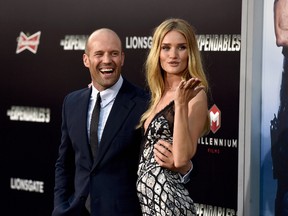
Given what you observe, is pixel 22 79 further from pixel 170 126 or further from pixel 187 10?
pixel 170 126

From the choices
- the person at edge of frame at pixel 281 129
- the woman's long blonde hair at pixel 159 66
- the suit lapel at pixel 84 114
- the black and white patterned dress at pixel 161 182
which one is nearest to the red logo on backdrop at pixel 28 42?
the suit lapel at pixel 84 114

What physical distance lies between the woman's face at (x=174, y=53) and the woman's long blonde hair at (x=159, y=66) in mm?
19

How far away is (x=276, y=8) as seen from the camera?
4.21 meters

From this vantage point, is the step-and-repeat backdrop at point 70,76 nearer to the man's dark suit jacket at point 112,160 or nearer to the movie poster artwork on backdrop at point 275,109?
the movie poster artwork on backdrop at point 275,109

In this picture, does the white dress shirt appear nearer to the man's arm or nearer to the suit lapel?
the suit lapel

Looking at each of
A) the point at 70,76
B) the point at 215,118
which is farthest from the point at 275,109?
the point at 70,76

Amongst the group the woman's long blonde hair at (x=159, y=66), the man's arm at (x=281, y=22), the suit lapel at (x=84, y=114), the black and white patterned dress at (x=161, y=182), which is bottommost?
the black and white patterned dress at (x=161, y=182)

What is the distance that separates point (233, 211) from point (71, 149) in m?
1.21

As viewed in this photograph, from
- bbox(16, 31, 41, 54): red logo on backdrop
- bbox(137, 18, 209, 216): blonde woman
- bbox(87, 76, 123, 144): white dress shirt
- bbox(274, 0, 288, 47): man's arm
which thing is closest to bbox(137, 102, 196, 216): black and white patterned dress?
bbox(137, 18, 209, 216): blonde woman

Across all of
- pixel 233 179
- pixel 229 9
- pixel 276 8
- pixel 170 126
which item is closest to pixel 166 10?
pixel 229 9

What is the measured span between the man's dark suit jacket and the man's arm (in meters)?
1.02

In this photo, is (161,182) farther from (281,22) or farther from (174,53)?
(281,22)

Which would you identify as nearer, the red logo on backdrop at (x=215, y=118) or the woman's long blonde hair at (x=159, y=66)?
the woman's long blonde hair at (x=159, y=66)

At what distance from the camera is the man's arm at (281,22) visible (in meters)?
4.17
